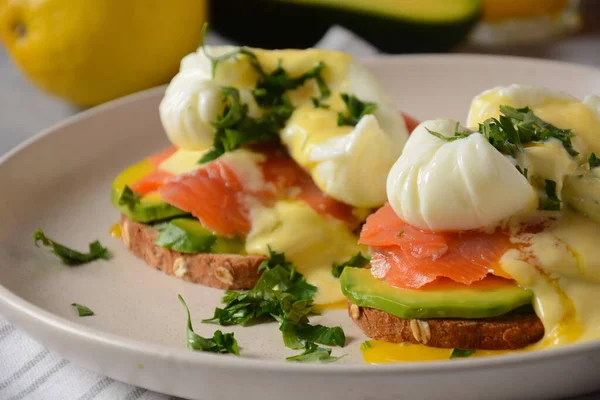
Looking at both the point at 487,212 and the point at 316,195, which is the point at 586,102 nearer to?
the point at 487,212

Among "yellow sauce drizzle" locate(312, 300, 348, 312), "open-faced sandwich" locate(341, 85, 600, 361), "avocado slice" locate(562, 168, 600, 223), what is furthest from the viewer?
"yellow sauce drizzle" locate(312, 300, 348, 312)

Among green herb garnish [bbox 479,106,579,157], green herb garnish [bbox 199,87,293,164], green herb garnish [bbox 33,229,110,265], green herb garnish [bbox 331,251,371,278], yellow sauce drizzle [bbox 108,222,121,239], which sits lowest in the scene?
yellow sauce drizzle [bbox 108,222,121,239]

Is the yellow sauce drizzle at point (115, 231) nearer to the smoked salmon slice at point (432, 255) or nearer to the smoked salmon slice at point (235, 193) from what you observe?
the smoked salmon slice at point (235, 193)

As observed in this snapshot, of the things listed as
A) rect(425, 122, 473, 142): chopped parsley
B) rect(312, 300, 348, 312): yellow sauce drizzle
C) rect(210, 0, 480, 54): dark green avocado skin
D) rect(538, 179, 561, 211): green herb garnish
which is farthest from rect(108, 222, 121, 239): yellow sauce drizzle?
rect(210, 0, 480, 54): dark green avocado skin

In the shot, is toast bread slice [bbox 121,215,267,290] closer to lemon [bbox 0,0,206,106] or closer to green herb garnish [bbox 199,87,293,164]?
green herb garnish [bbox 199,87,293,164]

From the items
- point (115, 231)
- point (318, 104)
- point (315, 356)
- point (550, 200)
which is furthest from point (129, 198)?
point (550, 200)

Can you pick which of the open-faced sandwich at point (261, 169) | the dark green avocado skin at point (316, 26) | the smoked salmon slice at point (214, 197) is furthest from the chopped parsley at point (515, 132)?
the dark green avocado skin at point (316, 26)

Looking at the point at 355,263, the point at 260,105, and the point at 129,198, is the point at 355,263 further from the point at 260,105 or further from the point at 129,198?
the point at 129,198
